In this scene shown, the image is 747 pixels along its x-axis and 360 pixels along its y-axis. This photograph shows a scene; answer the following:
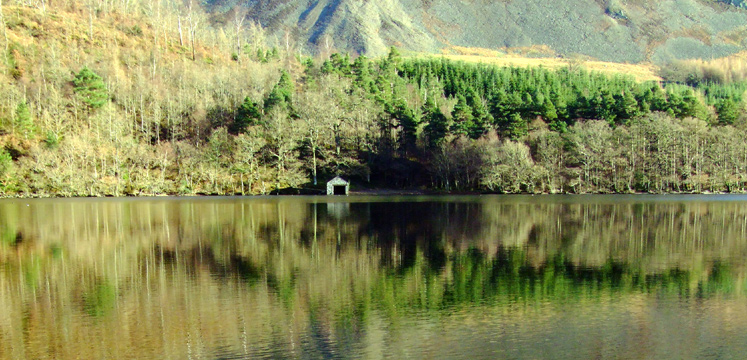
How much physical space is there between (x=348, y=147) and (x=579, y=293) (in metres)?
77.7

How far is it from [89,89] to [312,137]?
3827cm

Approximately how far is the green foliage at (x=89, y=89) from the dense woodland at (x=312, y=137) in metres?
0.20

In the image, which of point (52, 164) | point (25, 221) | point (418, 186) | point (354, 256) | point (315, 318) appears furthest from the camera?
point (418, 186)

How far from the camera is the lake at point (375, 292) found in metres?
15.8

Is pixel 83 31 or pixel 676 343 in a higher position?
pixel 83 31

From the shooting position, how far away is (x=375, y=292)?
21.5 m

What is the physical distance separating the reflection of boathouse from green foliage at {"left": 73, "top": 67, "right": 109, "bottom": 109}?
137 ft

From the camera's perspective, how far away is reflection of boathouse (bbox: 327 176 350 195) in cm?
8744

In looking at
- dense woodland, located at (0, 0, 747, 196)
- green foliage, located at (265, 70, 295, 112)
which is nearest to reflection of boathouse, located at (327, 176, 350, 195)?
dense woodland, located at (0, 0, 747, 196)

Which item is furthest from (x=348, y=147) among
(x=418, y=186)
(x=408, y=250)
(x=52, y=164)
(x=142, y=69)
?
(x=408, y=250)

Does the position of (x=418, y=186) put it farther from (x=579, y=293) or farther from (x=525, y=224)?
(x=579, y=293)

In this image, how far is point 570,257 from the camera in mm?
28859

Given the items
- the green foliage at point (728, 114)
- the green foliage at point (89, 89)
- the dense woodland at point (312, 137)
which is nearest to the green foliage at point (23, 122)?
the dense woodland at point (312, 137)

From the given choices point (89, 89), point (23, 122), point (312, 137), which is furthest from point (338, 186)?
point (23, 122)
